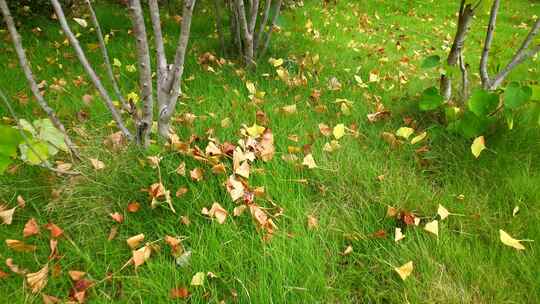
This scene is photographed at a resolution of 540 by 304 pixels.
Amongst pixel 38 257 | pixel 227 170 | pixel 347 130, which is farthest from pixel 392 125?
pixel 38 257

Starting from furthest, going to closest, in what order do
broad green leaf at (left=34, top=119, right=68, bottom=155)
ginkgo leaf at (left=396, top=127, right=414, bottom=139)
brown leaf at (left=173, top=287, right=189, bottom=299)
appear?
1. ginkgo leaf at (left=396, top=127, right=414, bottom=139)
2. broad green leaf at (left=34, top=119, right=68, bottom=155)
3. brown leaf at (left=173, top=287, right=189, bottom=299)

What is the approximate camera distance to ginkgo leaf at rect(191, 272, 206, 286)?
116 cm

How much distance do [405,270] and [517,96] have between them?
93 centimetres

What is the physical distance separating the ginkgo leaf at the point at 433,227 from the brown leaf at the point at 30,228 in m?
1.40

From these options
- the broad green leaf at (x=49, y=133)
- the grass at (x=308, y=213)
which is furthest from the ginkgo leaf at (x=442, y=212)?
the broad green leaf at (x=49, y=133)

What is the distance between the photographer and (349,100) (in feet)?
7.91

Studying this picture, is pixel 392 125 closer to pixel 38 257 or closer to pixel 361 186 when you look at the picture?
pixel 361 186

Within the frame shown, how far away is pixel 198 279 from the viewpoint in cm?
117

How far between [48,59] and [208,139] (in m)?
1.99

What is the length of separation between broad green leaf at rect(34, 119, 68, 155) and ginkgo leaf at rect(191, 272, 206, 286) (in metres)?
0.74

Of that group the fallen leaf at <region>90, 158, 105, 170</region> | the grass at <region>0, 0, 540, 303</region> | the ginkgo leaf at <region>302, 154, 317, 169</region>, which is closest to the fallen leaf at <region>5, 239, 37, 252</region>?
the grass at <region>0, 0, 540, 303</region>

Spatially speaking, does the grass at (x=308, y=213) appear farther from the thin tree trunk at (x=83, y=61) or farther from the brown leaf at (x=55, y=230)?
the thin tree trunk at (x=83, y=61)

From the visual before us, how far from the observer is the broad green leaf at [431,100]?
1858 millimetres

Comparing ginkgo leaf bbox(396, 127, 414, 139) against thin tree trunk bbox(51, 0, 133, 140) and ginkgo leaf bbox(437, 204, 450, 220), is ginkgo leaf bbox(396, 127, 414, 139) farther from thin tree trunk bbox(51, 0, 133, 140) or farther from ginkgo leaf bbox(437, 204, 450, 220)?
thin tree trunk bbox(51, 0, 133, 140)
